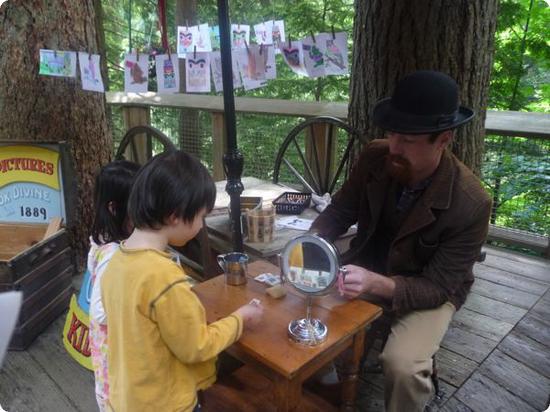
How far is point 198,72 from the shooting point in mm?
2359

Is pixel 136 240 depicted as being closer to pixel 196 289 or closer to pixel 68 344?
pixel 196 289

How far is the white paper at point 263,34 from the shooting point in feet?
7.47

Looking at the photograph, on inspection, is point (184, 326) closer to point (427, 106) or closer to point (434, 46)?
point (427, 106)

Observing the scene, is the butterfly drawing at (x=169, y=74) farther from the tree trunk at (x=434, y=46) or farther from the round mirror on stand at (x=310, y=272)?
the round mirror on stand at (x=310, y=272)

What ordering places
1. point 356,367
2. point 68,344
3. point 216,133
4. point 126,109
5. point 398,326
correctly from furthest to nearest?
point 126,109 → point 216,133 → point 68,344 → point 398,326 → point 356,367

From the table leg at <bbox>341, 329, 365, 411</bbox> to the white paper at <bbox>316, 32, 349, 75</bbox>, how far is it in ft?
4.53

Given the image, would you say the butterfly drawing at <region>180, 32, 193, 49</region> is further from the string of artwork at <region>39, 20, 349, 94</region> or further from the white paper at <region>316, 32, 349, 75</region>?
the white paper at <region>316, 32, 349, 75</region>

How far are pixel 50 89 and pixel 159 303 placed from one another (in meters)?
2.09

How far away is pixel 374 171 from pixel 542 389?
1100 mm

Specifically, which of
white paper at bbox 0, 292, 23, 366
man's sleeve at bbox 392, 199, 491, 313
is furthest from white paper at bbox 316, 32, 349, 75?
white paper at bbox 0, 292, 23, 366

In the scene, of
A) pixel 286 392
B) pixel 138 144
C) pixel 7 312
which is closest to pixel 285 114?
pixel 138 144

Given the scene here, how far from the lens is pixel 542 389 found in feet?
5.67

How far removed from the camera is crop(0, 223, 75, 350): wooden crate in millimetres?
2006

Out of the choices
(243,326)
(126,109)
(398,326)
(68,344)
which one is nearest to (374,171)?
(398,326)
